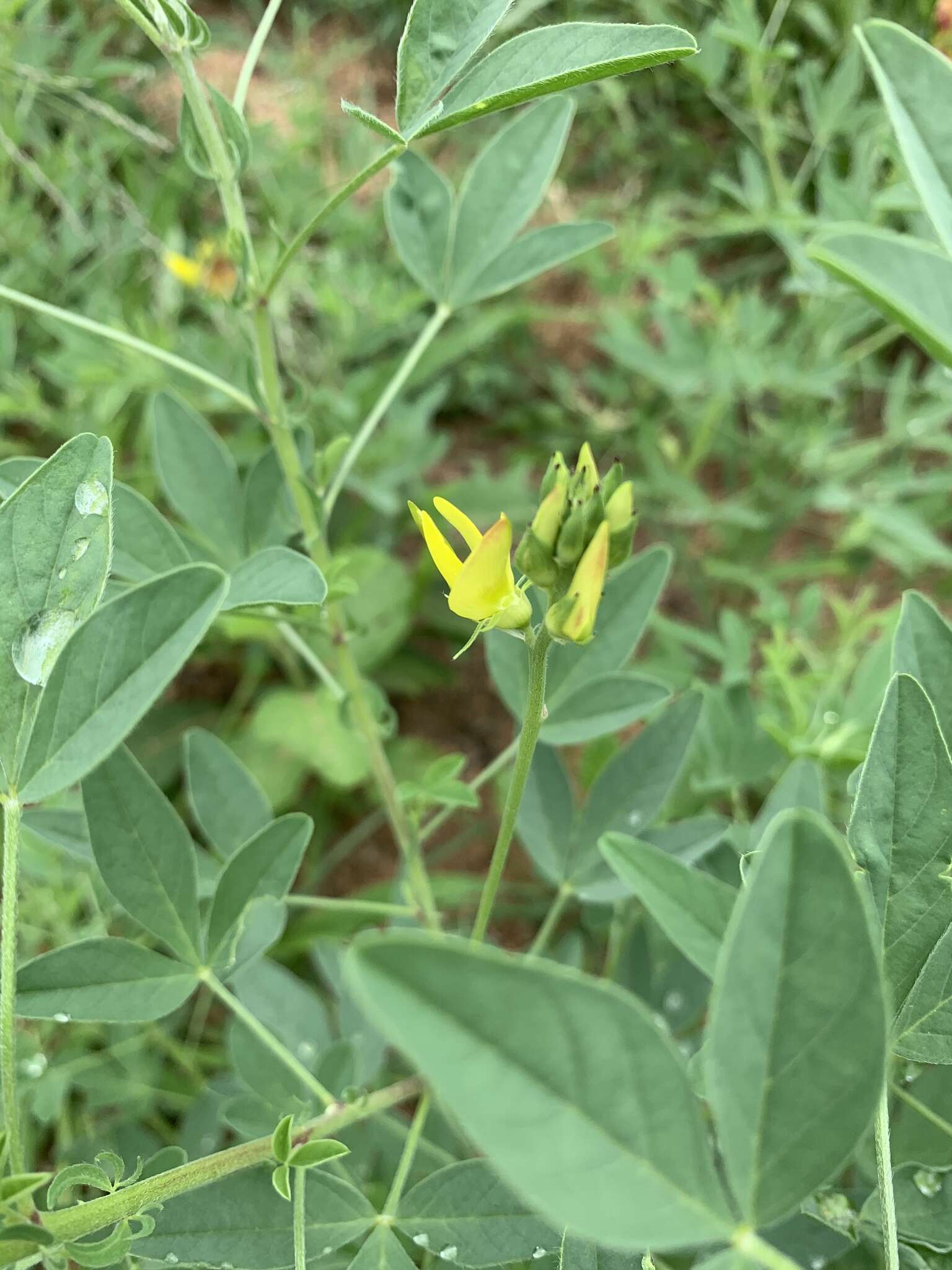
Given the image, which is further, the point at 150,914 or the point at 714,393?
the point at 714,393

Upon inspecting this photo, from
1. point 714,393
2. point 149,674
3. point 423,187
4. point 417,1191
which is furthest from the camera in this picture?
point 714,393

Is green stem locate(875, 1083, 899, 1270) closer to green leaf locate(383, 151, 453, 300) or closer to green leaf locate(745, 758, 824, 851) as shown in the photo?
green leaf locate(745, 758, 824, 851)

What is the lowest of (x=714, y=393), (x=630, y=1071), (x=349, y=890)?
(x=349, y=890)

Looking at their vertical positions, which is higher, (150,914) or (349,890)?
(150,914)

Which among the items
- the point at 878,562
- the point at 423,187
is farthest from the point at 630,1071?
the point at 878,562

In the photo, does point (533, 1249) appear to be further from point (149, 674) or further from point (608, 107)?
point (608, 107)

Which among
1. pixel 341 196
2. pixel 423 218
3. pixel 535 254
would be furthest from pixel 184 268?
pixel 341 196
